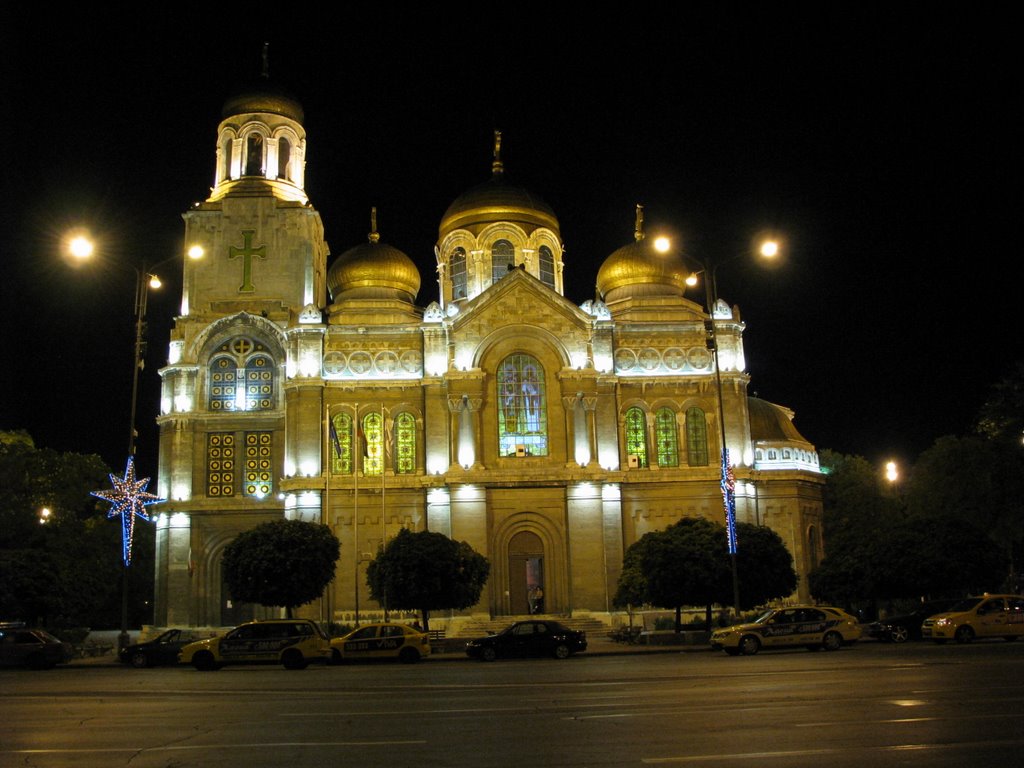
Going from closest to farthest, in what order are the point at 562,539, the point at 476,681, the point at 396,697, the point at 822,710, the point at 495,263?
the point at 822,710
the point at 396,697
the point at 476,681
the point at 562,539
the point at 495,263

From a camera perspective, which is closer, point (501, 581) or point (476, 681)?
point (476, 681)

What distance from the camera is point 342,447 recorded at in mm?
47500

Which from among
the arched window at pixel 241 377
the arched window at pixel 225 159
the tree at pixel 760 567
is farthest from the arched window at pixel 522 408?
the arched window at pixel 225 159

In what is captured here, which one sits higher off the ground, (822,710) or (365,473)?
(365,473)

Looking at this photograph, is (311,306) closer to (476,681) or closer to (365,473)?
(365,473)

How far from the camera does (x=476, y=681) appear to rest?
2097 centimetres

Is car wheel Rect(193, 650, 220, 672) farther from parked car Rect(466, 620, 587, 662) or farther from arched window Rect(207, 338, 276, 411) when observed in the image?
arched window Rect(207, 338, 276, 411)

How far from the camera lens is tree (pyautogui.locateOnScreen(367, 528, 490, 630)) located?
38.3m

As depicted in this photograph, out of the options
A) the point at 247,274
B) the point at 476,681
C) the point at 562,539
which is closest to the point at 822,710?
the point at 476,681

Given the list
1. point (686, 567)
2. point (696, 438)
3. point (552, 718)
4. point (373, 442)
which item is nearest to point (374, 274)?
point (373, 442)

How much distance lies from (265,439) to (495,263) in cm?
1595

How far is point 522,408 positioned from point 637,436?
19.1 ft

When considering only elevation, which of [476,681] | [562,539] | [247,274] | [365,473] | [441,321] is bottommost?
[476,681]

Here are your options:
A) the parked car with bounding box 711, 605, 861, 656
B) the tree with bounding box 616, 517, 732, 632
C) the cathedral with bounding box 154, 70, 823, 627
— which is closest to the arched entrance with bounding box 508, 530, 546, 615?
the cathedral with bounding box 154, 70, 823, 627
